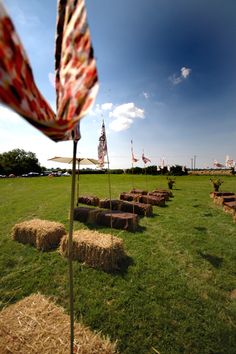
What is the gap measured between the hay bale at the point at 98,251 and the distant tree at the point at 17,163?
99.4 metres

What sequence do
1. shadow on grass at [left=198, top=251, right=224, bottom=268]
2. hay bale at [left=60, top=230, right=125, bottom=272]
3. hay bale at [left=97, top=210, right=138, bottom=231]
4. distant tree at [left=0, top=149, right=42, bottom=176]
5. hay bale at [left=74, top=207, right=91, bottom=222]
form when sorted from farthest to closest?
distant tree at [left=0, top=149, right=42, bottom=176]
hay bale at [left=74, top=207, right=91, bottom=222]
hay bale at [left=97, top=210, right=138, bottom=231]
shadow on grass at [left=198, top=251, right=224, bottom=268]
hay bale at [left=60, top=230, right=125, bottom=272]

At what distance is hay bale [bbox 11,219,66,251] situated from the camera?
7.72 meters

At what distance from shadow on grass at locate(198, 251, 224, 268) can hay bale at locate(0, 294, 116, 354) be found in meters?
4.66

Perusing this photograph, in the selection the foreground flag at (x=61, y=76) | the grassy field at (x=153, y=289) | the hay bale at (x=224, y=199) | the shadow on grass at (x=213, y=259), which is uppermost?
the foreground flag at (x=61, y=76)

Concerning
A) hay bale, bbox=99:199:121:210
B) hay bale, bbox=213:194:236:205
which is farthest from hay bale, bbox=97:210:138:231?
hay bale, bbox=213:194:236:205

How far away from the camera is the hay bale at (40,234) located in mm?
7719

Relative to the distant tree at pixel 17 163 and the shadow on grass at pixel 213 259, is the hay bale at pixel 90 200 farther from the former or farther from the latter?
the distant tree at pixel 17 163

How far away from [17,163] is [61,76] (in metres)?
107

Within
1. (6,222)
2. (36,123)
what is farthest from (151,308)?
(6,222)

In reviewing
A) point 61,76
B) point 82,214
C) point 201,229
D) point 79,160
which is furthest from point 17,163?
point 61,76

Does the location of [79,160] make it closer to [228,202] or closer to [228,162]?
[228,202]

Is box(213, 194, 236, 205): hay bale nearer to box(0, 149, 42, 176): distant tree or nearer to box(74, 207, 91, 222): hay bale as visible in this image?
box(74, 207, 91, 222): hay bale

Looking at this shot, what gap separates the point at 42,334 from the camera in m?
3.38

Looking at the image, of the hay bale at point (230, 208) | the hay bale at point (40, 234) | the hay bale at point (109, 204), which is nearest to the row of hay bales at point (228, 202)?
Answer: the hay bale at point (230, 208)
